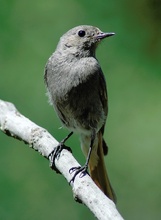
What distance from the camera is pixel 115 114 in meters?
5.72

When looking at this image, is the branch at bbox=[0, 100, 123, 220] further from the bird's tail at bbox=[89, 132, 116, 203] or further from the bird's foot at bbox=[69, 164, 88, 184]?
the bird's tail at bbox=[89, 132, 116, 203]

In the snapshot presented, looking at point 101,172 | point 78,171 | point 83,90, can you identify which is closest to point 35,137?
point 78,171

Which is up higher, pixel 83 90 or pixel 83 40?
pixel 83 40

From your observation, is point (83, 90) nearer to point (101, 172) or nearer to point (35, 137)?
point (101, 172)

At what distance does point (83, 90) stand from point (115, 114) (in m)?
0.64

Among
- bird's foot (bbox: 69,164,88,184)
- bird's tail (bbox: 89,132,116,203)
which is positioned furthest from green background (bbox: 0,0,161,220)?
bird's foot (bbox: 69,164,88,184)

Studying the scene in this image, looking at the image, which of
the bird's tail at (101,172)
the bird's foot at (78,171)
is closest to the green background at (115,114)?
the bird's tail at (101,172)

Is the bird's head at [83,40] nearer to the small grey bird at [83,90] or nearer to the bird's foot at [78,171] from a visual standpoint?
the small grey bird at [83,90]

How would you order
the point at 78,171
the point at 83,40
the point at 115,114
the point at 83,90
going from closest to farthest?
the point at 78,171, the point at 83,90, the point at 83,40, the point at 115,114

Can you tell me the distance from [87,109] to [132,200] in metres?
0.68

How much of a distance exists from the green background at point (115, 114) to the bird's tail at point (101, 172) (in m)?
0.17

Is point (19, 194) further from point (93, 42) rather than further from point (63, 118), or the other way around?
point (93, 42)

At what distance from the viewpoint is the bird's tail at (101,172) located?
5133 mm

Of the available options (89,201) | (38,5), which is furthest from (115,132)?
(89,201)
